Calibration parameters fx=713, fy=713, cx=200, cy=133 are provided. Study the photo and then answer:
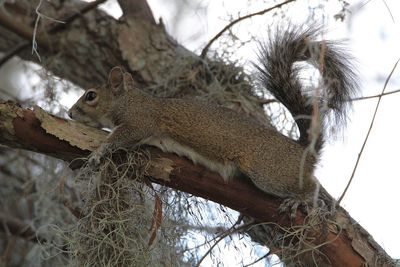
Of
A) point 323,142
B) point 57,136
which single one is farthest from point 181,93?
point 57,136

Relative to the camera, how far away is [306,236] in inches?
101

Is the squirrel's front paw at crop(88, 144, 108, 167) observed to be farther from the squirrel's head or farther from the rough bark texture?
the squirrel's head

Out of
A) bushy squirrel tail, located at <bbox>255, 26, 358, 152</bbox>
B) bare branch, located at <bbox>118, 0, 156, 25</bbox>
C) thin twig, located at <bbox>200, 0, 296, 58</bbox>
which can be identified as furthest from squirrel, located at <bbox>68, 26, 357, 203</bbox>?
bare branch, located at <bbox>118, 0, 156, 25</bbox>

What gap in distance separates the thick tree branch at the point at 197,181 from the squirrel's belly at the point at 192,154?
4 cm

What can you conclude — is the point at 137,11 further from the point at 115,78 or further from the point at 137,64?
the point at 115,78

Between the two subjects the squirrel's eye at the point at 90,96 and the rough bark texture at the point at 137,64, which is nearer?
the rough bark texture at the point at 137,64

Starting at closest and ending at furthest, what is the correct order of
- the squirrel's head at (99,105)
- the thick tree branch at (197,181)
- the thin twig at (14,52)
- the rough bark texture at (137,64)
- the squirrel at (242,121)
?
the thick tree branch at (197,181), the rough bark texture at (137,64), the squirrel at (242,121), the squirrel's head at (99,105), the thin twig at (14,52)

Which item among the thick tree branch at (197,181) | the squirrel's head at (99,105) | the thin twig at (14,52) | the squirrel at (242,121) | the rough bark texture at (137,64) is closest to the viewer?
the thick tree branch at (197,181)

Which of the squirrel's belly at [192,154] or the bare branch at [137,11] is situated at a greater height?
the bare branch at [137,11]

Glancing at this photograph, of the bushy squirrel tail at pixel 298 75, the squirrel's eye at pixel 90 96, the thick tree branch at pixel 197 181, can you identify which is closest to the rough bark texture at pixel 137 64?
the thick tree branch at pixel 197 181

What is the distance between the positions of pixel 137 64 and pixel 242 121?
3.05 ft

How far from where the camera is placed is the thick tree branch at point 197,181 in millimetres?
2463

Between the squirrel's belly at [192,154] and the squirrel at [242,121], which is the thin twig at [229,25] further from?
the squirrel's belly at [192,154]

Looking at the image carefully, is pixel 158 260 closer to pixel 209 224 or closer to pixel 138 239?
pixel 138 239
